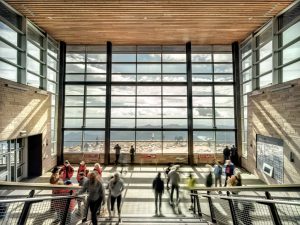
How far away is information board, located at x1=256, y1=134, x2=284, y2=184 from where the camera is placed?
999cm

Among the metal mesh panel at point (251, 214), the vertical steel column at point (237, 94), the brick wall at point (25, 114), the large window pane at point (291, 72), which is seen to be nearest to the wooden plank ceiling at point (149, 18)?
the vertical steel column at point (237, 94)

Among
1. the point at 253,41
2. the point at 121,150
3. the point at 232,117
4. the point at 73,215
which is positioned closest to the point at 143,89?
the point at 121,150

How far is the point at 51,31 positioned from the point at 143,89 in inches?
258

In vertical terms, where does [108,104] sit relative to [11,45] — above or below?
below

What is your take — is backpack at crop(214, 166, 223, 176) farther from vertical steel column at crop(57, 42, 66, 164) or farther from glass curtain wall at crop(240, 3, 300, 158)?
vertical steel column at crop(57, 42, 66, 164)

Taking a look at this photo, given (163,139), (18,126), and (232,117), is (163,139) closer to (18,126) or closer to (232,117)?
(232,117)

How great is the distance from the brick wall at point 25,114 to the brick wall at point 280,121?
435 inches

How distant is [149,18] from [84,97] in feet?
23.6

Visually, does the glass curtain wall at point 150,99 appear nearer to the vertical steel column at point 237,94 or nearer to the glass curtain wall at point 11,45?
the vertical steel column at point 237,94

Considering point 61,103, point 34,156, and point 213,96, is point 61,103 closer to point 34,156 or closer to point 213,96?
point 34,156

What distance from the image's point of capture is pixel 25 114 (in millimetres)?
10680

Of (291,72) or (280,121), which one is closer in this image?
(280,121)

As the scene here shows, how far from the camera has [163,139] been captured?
15.7 m

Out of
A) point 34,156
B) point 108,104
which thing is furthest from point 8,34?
point 108,104
